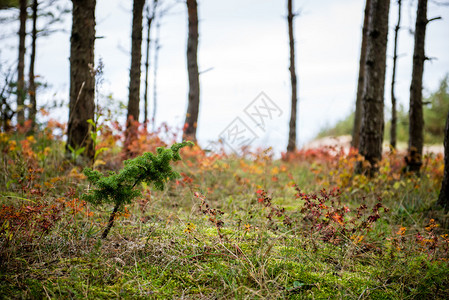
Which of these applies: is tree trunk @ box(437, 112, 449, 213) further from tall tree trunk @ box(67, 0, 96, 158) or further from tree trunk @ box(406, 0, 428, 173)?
tall tree trunk @ box(67, 0, 96, 158)

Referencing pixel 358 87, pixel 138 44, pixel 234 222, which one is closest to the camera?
pixel 234 222

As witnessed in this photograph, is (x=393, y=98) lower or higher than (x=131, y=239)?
higher

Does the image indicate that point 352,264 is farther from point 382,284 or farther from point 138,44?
point 138,44

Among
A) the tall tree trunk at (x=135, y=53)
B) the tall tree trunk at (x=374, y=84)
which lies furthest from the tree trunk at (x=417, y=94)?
the tall tree trunk at (x=135, y=53)

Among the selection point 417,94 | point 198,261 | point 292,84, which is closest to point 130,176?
point 198,261

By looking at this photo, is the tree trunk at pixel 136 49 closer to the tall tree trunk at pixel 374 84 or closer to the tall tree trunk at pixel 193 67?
the tall tree trunk at pixel 193 67

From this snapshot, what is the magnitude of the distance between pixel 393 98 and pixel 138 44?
20.7 feet

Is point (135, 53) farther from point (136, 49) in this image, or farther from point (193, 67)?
point (193, 67)

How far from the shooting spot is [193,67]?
8.29 meters

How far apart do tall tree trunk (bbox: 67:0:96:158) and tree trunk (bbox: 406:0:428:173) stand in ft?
19.9

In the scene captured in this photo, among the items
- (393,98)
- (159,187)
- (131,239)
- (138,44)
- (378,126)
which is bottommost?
(131,239)

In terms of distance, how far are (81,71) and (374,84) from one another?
15.9 ft

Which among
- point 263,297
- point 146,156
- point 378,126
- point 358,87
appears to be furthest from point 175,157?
point 358,87

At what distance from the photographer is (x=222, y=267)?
2283 millimetres
